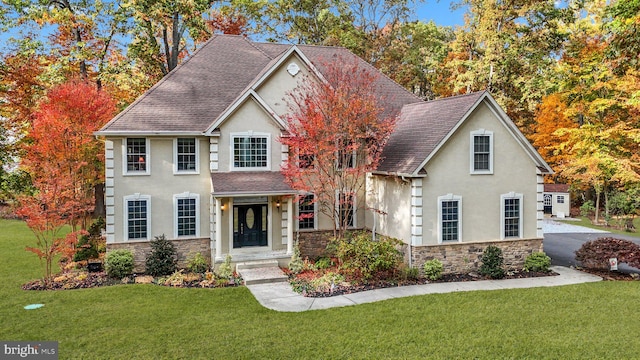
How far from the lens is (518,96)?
1319 inches

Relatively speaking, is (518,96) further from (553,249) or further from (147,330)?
(147,330)

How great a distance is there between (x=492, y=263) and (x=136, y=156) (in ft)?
48.6

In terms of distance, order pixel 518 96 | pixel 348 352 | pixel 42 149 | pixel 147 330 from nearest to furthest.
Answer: pixel 348 352 → pixel 147 330 → pixel 42 149 → pixel 518 96

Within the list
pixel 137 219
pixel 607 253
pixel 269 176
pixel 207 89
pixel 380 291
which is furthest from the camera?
pixel 207 89

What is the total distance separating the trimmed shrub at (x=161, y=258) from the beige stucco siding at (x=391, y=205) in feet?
28.6

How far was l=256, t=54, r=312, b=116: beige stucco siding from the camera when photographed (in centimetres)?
1883

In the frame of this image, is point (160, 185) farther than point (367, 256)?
Yes

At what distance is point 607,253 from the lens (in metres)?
17.4

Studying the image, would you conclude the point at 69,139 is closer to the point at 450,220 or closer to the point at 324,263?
the point at 324,263

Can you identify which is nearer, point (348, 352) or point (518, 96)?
point (348, 352)

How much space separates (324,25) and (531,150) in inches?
855

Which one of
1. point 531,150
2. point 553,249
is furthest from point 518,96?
point 531,150

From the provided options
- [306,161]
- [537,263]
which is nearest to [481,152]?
[537,263]

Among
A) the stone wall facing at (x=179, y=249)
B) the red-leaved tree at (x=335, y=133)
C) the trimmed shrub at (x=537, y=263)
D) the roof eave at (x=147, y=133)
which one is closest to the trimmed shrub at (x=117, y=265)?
the stone wall facing at (x=179, y=249)
